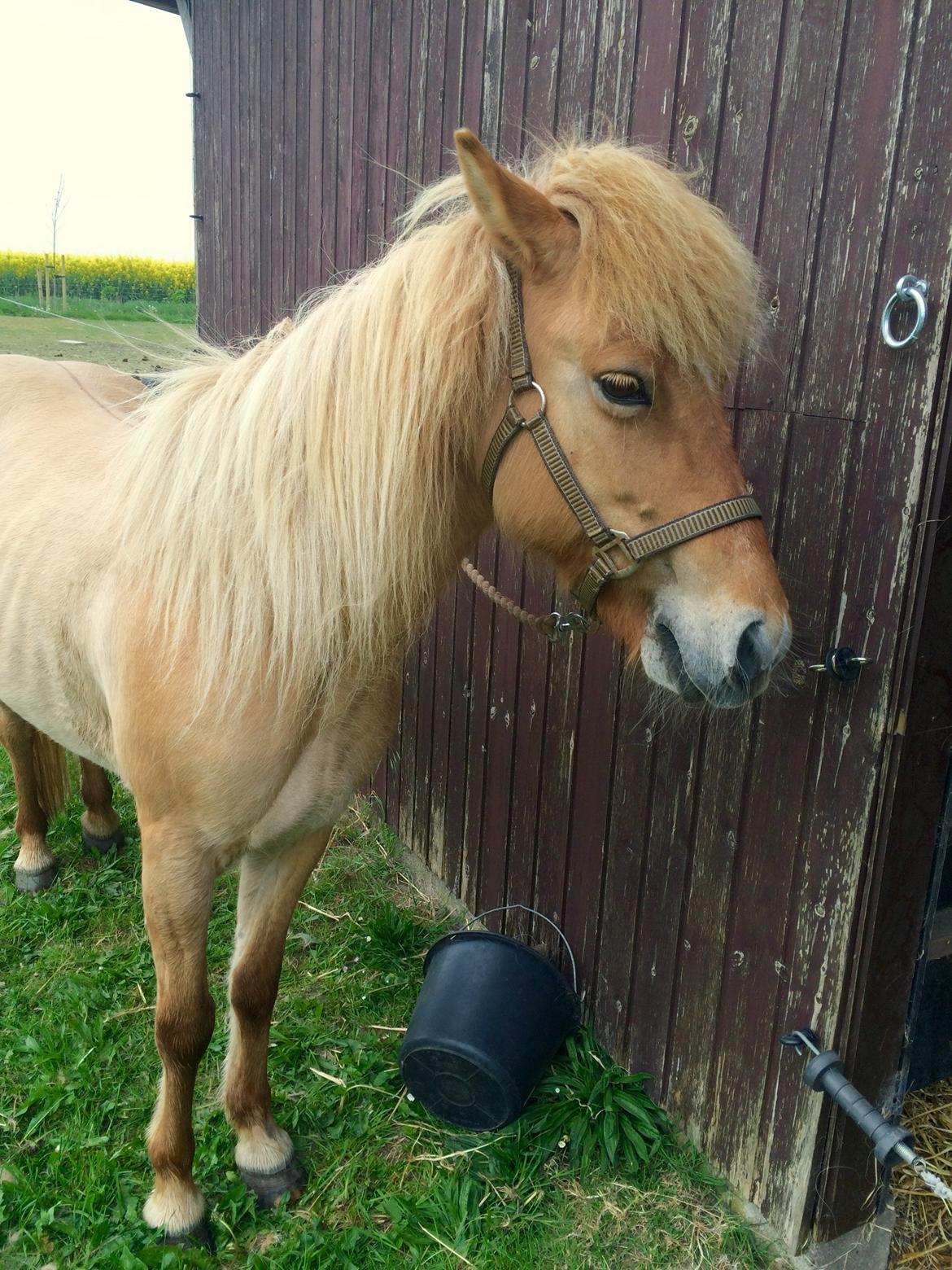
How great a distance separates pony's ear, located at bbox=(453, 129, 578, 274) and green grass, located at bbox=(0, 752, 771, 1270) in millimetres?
2072

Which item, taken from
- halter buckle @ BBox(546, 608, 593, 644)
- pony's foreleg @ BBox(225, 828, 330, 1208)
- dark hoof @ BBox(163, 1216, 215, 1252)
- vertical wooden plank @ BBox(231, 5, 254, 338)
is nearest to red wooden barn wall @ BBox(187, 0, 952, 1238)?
halter buckle @ BBox(546, 608, 593, 644)

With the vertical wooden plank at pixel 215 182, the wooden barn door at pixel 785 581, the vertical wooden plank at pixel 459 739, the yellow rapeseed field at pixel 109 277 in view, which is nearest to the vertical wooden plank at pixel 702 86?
the wooden barn door at pixel 785 581

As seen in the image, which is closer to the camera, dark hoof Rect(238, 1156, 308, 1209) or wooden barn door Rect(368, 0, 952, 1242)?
wooden barn door Rect(368, 0, 952, 1242)

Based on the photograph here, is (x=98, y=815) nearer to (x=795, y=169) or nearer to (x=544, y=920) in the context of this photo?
(x=544, y=920)

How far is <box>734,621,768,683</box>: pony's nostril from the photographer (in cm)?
136

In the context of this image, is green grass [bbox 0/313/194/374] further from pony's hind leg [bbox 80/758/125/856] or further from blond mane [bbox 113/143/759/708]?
pony's hind leg [bbox 80/758/125/856]

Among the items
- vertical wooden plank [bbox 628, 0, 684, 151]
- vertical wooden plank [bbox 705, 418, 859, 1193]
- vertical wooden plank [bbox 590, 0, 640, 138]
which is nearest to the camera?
vertical wooden plank [bbox 705, 418, 859, 1193]

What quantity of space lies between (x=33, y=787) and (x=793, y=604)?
2972mm

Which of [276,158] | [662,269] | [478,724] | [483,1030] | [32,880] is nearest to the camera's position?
[662,269]

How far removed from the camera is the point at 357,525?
1.63 m

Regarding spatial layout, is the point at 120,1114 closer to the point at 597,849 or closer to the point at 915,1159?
the point at 597,849

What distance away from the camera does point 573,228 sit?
149 centimetres

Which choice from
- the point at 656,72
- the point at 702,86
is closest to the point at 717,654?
the point at 702,86

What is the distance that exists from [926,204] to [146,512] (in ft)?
5.34
